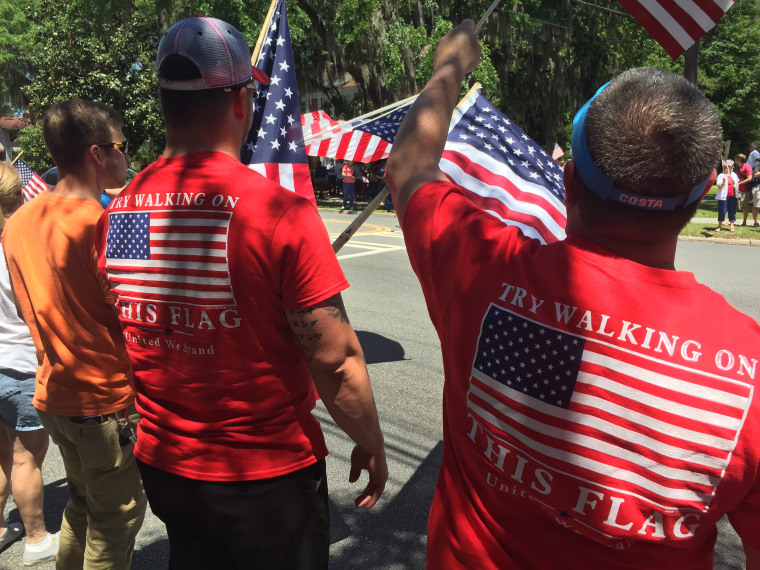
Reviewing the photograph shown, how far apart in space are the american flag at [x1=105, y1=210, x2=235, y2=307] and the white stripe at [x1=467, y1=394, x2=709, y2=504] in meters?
0.85

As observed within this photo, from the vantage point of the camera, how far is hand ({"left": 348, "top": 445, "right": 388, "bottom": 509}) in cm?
199

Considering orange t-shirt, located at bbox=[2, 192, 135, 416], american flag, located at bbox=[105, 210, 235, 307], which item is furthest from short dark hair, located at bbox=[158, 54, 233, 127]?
orange t-shirt, located at bbox=[2, 192, 135, 416]

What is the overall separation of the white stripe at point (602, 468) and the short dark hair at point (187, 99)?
1199 mm

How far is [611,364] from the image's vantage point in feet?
3.77

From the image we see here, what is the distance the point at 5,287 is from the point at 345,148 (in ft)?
18.0

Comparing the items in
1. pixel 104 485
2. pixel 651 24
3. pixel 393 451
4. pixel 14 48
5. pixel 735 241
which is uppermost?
pixel 651 24

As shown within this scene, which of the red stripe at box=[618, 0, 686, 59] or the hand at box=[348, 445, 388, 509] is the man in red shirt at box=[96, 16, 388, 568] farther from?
the red stripe at box=[618, 0, 686, 59]

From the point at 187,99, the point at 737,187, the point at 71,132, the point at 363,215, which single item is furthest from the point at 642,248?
the point at 737,187

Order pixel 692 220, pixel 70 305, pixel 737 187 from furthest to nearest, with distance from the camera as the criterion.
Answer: pixel 737 187 → pixel 692 220 → pixel 70 305

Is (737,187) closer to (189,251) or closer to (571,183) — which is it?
(571,183)

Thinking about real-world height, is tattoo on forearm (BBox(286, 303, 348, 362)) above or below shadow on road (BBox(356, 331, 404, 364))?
above

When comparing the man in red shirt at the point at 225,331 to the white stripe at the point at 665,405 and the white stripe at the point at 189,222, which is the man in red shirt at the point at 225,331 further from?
the white stripe at the point at 665,405

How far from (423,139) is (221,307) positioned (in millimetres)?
698

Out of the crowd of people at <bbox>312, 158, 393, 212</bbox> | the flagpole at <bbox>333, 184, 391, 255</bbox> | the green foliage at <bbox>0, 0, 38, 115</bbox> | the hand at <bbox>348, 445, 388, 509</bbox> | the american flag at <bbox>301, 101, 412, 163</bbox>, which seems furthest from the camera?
the green foliage at <bbox>0, 0, 38, 115</bbox>
